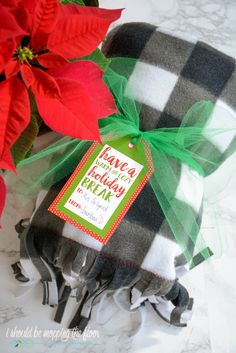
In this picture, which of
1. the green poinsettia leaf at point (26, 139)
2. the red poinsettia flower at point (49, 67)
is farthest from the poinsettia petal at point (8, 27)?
the green poinsettia leaf at point (26, 139)

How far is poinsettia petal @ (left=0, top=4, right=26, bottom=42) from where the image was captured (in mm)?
309

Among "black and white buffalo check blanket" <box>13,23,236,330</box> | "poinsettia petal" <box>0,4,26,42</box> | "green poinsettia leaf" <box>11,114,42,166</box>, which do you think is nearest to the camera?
"poinsettia petal" <box>0,4,26,42</box>

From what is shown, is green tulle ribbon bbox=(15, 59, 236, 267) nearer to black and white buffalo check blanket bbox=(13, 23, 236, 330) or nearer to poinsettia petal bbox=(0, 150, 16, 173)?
black and white buffalo check blanket bbox=(13, 23, 236, 330)

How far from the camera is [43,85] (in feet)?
1.18

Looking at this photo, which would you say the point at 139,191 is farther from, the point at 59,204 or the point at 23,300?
the point at 23,300

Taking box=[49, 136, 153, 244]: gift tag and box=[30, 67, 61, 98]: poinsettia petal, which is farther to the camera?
box=[49, 136, 153, 244]: gift tag

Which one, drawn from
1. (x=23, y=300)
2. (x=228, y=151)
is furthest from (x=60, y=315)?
(x=228, y=151)

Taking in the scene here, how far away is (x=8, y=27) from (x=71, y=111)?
0.31 ft

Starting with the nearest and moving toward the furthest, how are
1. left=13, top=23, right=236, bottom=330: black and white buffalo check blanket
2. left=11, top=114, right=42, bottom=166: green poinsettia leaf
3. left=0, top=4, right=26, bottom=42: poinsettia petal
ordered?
left=0, top=4, right=26, bottom=42: poinsettia petal → left=11, top=114, right=42, bottom=166: green poinsettia leaf → left=13, top=23, right=236, bottom=330: black and white buffalo check blanket

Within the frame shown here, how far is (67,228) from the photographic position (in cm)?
54

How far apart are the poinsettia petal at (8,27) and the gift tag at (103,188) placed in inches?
9.6

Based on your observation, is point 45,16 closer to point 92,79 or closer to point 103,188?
point 92,79

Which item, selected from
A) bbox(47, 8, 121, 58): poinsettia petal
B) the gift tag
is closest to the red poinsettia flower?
bbox(47, 8, 121, 58): poinsettia petal

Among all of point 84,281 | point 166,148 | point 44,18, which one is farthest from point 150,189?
point 44,18
